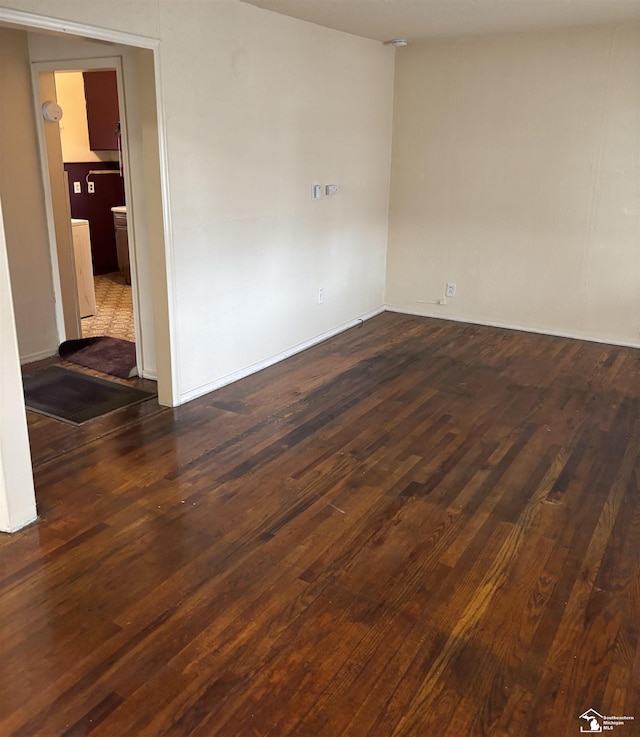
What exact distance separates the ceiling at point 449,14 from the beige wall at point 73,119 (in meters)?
3.66

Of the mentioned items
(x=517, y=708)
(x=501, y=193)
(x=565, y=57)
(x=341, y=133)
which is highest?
(x=565, y=57)

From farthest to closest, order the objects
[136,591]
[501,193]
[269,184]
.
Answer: [501,193] < [269,184] < [136,591]

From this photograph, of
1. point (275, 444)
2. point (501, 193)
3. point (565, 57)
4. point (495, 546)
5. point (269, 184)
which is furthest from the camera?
point (501, 193)

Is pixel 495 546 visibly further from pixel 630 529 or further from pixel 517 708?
pixel 517 708

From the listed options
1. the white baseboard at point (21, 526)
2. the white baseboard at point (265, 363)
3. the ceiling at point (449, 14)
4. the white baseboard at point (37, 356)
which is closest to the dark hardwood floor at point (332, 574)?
the white baseboard at point (21, 526)

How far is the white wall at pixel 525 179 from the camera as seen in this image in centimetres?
523

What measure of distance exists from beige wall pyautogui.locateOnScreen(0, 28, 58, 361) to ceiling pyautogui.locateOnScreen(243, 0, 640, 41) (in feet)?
5.54

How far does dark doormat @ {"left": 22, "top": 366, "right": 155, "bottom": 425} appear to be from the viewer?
400 centimetres

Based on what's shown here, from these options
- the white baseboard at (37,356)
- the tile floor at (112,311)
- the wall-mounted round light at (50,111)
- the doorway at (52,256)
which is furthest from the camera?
the tile floor at (112,311)

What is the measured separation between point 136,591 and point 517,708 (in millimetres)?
1360

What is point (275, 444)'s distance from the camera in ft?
12.0

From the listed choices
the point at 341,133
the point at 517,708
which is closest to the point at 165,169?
the point at 341,133

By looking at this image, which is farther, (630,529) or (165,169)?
(165,169)

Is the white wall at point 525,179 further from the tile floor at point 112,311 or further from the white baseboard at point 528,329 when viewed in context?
the tile floor at point 112,311
